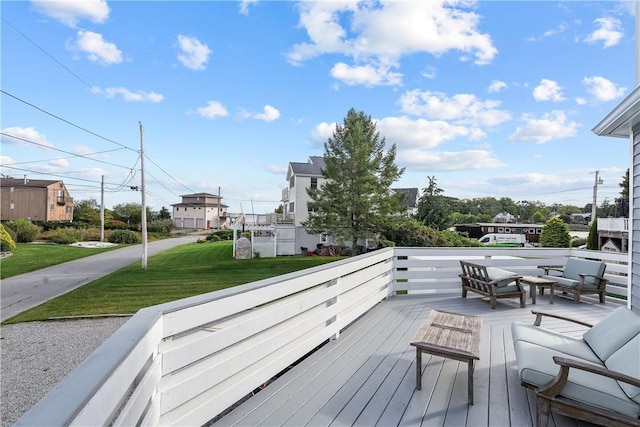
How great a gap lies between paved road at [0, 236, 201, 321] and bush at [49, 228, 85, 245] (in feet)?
36.3

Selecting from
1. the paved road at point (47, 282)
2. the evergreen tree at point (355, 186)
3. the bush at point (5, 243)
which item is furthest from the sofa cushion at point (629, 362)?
the bush at point (5, 243)

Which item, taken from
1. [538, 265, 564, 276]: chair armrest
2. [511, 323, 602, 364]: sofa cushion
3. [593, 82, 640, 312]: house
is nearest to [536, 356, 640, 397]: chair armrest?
[511, 323, 602, 364]: sofa cushion

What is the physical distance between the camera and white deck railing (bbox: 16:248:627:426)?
961mm

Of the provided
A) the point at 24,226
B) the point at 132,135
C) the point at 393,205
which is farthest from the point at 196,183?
the point at 393,205

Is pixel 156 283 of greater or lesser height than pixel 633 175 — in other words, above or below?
below

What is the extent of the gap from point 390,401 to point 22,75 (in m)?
→ 15.0

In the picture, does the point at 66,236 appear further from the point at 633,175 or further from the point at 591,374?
the point at 633,175

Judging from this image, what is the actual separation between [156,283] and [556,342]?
12.5 meters

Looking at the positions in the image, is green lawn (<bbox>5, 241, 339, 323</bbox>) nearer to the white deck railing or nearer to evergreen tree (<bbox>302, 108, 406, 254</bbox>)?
evergreen tree (<bbox>302, 108, 406, 254</bbox>)

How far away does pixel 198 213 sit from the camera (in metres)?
56.2

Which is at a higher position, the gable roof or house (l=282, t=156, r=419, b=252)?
the gable roof

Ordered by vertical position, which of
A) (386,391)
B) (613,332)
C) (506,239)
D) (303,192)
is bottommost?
(506,239)

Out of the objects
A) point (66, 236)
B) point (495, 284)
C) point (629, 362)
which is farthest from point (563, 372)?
point (66, 236)

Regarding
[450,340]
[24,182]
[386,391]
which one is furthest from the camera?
[24,182]
